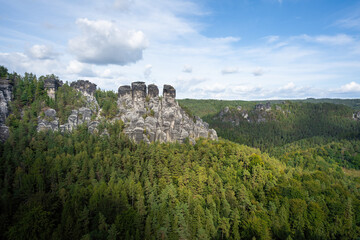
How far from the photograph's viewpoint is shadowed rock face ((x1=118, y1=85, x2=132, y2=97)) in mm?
92438

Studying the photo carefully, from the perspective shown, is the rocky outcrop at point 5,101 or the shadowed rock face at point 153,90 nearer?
the rocky outcrop at point 5,101

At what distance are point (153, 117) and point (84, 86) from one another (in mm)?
39136

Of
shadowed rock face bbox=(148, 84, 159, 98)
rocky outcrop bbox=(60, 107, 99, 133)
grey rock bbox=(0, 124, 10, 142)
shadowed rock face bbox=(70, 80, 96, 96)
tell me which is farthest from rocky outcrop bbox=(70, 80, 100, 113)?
grey rock bbox=(0, 124, 10, 142)

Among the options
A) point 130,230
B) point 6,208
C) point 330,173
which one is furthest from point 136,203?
point 330,173

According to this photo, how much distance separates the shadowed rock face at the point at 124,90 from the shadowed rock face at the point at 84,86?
1558 centimetres

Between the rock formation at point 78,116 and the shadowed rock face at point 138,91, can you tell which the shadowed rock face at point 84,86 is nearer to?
the rock formation at point 78,116

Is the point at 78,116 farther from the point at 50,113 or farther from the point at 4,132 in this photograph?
the point at 4,132

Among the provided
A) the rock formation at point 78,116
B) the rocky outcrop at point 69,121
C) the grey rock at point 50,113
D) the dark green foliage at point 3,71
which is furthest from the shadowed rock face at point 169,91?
the dark green foliage at point 3,71

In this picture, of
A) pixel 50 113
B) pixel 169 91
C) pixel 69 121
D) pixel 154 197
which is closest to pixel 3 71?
pixel 50 113

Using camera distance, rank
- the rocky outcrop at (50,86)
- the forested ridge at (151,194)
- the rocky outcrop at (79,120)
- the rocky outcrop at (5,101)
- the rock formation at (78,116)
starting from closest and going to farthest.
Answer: the forested ridge at (151,194) < the rocky outcrop at (5,101) < the rock formation at (78,116) < the rocky outcrop at (79,120) < the rocky outcrop at (50,86)

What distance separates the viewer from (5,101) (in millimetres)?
76688

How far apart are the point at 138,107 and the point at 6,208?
182ft

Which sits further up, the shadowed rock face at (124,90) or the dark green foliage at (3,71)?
the dark green foliage at (3,71)

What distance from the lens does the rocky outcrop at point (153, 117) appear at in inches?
3142
